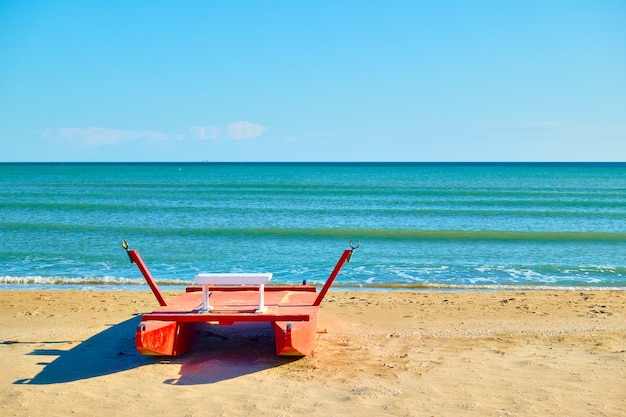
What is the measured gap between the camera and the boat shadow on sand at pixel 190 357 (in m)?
7.14

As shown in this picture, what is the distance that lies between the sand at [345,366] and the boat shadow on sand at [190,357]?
0.8 inches

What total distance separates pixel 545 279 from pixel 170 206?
23183 mm

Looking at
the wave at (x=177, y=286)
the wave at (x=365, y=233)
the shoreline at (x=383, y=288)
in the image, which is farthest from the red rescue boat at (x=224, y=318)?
the wave at (x=365, y=233)

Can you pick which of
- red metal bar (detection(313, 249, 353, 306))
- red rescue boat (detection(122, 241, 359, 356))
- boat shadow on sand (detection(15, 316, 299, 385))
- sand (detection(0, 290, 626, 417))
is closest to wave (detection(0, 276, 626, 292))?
sand (detection(0, 290, 626, 417))

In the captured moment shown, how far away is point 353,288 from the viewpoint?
43.7ft

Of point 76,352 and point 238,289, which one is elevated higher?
point 238,289

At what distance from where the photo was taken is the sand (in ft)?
20.4

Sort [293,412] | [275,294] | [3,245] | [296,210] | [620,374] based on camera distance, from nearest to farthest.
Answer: [293,412]
[620,374]
[275,294]
[3,245]
[296,210]

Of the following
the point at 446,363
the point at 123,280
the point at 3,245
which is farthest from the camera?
the point at 3,245

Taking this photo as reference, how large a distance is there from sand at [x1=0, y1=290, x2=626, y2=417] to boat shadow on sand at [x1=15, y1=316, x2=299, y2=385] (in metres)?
0.02

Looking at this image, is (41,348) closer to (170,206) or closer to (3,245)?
(3,245)

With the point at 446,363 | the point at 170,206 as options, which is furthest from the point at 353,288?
the point at 170,206

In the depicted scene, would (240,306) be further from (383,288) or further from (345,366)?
(383,288)

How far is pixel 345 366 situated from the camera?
24.5ft
